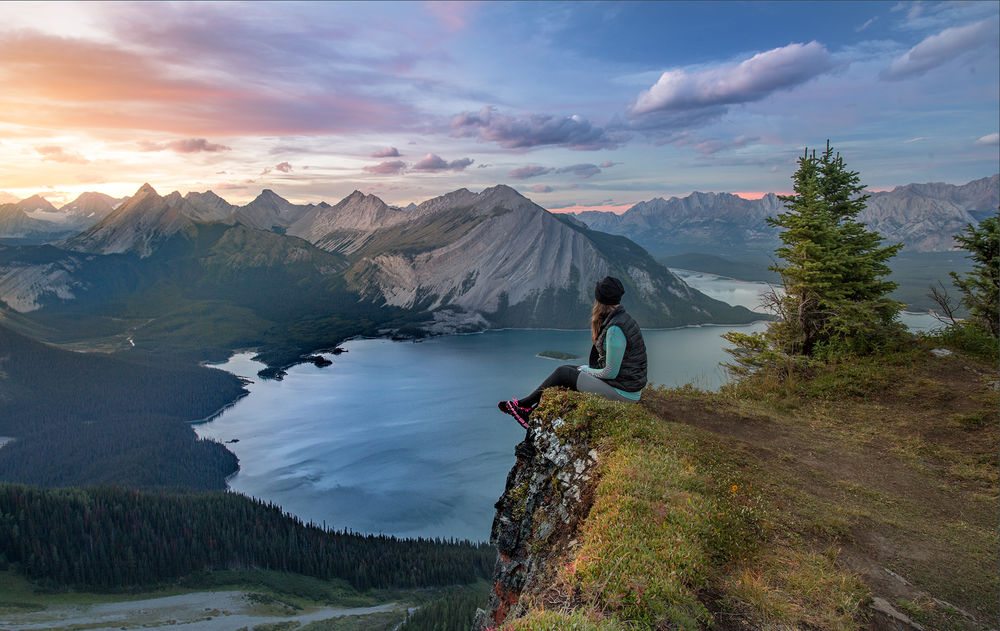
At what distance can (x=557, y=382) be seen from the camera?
401 inches

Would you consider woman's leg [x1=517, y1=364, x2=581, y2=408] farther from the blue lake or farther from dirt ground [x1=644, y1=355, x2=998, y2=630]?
the blue lake

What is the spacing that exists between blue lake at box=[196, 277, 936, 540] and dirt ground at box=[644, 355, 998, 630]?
62121 mm

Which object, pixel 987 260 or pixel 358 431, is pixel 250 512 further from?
pixel 987 260

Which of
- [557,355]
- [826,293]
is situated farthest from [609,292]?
[557,355]

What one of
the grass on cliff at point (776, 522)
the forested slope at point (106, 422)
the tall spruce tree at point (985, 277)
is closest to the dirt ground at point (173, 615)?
the forested slope at point (106, 422)

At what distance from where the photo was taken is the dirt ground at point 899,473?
6.69 meters

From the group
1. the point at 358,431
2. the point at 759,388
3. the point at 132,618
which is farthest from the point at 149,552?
the point at 759,388

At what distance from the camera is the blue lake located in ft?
334

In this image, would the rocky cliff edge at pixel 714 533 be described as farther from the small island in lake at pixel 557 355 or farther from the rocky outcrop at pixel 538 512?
the small island in lake at pixel 557 355

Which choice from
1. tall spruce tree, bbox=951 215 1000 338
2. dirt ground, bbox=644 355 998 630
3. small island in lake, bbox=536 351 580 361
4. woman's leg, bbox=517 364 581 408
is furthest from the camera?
small island in lake, bbox=536 351 580 361

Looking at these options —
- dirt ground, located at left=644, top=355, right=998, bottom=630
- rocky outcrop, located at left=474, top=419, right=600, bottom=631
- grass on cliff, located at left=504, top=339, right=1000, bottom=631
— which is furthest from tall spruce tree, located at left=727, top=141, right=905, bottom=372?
rocky outcrop, located at left=474, top=419, right=600, bottom=631

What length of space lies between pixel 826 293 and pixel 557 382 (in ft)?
47.5

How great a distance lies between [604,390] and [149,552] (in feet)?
395

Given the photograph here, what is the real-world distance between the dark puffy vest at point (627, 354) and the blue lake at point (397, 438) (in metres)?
69.1
